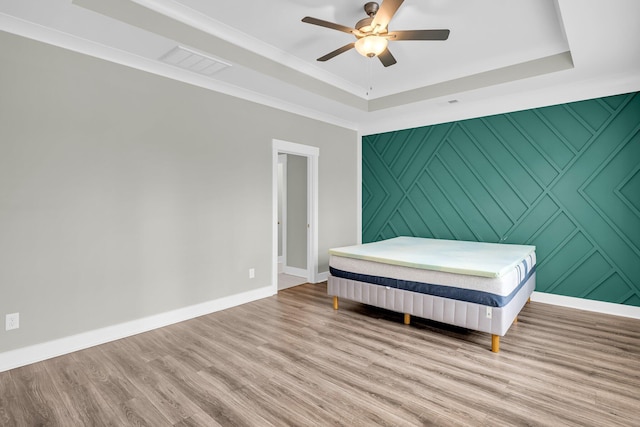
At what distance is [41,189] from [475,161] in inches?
186

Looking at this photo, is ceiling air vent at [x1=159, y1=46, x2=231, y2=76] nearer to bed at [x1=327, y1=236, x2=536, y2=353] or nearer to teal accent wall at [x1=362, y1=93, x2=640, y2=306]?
bed at [x1=327, y1=236, x2=536, y2=353]

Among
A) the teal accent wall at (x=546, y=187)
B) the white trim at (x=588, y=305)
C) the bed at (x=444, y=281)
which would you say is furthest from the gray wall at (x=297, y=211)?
the white trim at (x=588, y=305)

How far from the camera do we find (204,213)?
147 inches

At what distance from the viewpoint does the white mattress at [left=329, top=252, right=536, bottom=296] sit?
9.08 feet

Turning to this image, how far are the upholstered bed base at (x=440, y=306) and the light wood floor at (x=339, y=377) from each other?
0.64 ft

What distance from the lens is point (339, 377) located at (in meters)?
2.40

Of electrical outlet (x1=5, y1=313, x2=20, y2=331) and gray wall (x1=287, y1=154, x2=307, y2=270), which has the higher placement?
gray wall (x1=287, y1=154, x2=307, y2=270)

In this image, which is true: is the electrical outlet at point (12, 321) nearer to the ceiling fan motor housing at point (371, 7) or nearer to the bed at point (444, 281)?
the bed at point (444, 281)

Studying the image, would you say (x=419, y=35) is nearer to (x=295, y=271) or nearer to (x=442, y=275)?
(x=442, y=275)

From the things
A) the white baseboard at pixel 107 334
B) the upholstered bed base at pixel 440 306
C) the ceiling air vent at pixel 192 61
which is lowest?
the white baseboard at pixel 107 334

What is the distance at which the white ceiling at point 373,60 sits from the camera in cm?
259

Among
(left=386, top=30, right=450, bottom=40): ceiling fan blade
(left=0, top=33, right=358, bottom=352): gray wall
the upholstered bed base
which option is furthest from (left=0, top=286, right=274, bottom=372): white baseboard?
(left=386, top=30, right=450, bottom=40): ceiling fan blade

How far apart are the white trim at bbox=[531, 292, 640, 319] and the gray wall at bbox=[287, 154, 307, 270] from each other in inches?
128

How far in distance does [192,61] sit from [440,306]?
125 inches
